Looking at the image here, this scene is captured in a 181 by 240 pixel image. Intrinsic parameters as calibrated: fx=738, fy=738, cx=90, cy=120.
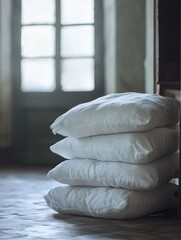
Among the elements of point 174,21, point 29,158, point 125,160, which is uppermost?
point 174,21

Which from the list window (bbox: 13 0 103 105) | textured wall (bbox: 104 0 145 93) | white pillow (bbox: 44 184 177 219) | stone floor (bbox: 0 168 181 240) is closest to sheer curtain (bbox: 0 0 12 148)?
window (bbox: 13 0 103 105)

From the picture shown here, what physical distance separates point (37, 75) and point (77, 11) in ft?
2.27

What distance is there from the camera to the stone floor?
2.86 m

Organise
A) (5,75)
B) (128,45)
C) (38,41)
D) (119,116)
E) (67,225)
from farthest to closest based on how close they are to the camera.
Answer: (38,41) → (5,75) → (128,45) → (119,116) → (67,225)

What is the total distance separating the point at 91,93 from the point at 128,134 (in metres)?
3.47

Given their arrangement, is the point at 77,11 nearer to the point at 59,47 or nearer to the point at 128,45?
the point at 59,47

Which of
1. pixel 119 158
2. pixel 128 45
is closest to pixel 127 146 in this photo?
pixel 119 158

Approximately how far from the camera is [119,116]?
327cm

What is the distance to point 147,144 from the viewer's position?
127 inches

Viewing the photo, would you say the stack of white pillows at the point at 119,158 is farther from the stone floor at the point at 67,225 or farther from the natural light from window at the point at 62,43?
the natural light from window at the point at 62,43

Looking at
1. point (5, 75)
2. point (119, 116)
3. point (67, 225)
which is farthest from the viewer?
point (5, 75)

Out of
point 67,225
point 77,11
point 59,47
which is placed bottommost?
point 67,225

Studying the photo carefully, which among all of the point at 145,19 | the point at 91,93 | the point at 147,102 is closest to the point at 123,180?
the point at 147,102

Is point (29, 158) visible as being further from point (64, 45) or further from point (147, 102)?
point (147, 102)
